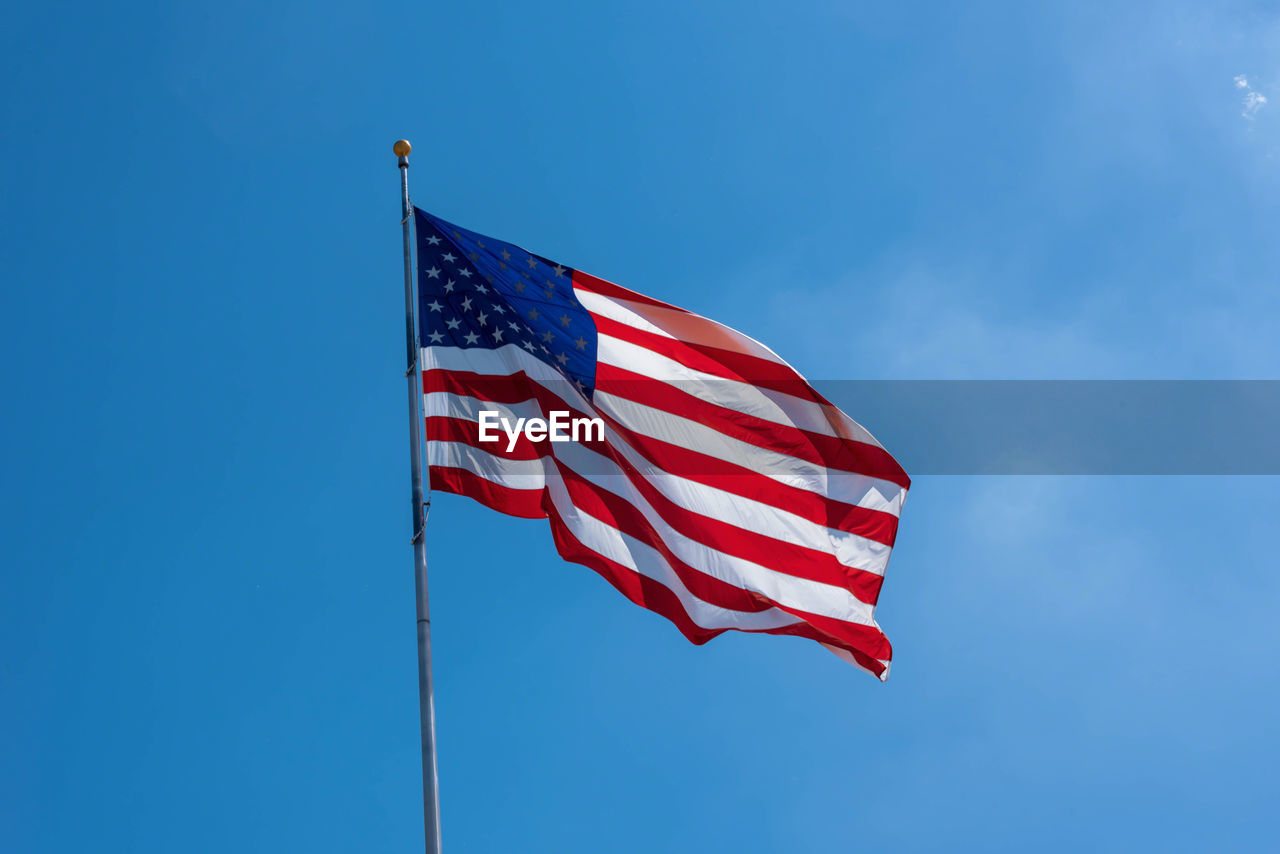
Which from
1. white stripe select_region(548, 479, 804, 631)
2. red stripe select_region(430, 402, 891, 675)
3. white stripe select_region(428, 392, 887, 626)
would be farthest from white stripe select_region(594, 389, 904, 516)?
white stripe select_region(548, 479, 804, 631)

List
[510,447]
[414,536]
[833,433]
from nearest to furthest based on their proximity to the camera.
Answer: [414,536] → [510,447] → [833,433]

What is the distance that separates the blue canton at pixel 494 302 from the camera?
728 inches

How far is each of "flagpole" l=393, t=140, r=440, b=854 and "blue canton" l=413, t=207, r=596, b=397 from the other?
1.82ft

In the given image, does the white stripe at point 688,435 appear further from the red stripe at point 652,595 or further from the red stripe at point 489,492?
the red stripe at point 652,595

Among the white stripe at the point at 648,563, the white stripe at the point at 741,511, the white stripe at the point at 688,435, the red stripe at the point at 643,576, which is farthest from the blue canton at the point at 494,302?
the white stripe at the point at 648,563

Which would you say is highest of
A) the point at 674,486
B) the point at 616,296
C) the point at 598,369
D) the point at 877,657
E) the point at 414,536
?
the point at 616,296

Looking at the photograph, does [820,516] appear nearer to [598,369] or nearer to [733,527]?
[733,527]

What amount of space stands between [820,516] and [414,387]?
603cm

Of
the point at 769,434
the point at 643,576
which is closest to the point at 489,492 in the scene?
the point at 643,576

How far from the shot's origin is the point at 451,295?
18.7 meters

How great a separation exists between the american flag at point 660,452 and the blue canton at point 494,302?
0.02m

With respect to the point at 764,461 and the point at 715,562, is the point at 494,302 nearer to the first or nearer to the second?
the point at 764,461

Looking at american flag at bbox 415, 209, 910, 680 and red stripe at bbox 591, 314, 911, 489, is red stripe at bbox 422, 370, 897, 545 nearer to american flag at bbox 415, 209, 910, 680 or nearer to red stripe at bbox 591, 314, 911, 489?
american flag at bbox 415, 209, 910, 680

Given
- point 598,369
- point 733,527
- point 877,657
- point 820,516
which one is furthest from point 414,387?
point 877,657
